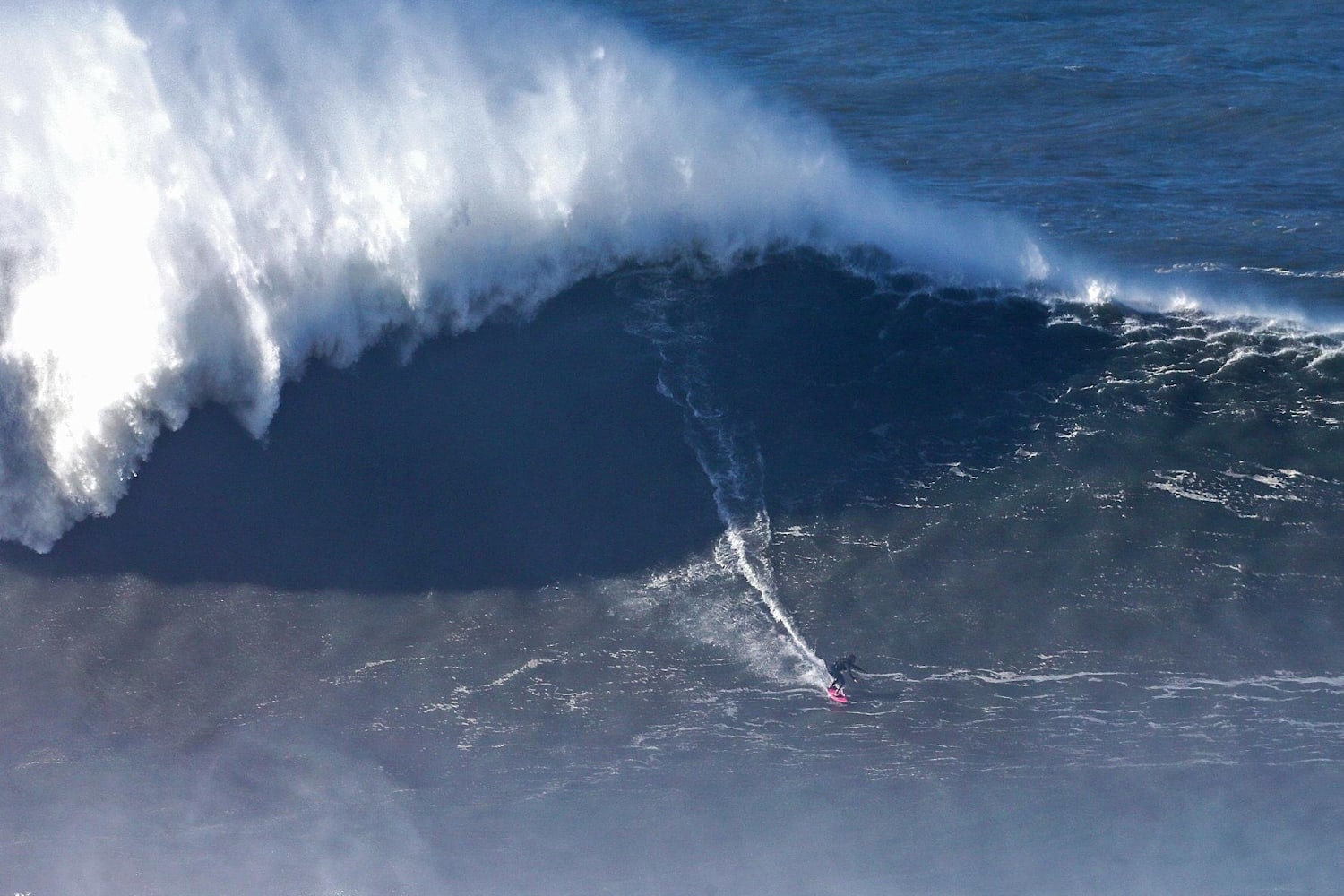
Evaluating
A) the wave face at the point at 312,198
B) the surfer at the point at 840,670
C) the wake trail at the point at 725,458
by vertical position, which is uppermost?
the wave face at the point at 312,198

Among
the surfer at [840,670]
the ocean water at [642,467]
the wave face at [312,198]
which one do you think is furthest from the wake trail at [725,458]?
the wave face at [312,198]

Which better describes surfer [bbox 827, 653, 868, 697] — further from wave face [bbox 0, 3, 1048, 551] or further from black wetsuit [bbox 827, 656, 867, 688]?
wave face [bbox 0, 3, 1048, 551]

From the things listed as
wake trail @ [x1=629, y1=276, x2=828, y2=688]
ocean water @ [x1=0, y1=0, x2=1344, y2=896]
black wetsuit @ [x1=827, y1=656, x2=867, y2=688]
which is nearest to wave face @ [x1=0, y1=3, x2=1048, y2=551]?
ocean water @ [x1=0, y1=0, x2=1344, y2=896]

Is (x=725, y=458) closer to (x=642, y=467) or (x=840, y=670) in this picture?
(x=642, y=467)

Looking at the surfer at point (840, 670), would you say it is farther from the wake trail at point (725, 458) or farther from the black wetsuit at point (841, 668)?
the wake trail at point (725, 458)

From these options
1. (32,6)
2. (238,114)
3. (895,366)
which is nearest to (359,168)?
(238,114)

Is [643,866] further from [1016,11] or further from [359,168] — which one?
[1016,11]

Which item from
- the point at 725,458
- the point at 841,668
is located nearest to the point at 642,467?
the point at 725,458

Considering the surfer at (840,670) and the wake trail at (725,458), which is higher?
the wake trail at (725,458)
